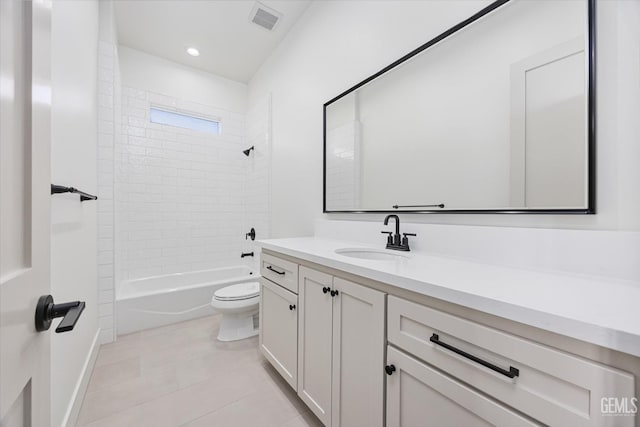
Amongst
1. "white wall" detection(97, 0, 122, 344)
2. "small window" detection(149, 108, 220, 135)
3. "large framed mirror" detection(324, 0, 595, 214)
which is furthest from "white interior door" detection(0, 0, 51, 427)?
"small window" detection(149, 108, 220, 135)

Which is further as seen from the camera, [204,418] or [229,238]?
[229,238]

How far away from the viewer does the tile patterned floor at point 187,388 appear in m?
1.37

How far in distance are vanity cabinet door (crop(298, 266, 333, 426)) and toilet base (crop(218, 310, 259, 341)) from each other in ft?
3.44

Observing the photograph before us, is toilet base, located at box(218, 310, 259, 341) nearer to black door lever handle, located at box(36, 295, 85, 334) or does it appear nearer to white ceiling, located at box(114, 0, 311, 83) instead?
black door lever handle, located at box(36, 295, 85, 334)

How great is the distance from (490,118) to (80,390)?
2.60m

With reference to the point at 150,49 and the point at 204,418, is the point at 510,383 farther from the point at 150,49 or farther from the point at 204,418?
the point at 150,49

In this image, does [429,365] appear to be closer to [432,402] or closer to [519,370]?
[432,402]

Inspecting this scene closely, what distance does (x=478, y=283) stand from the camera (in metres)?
0.75

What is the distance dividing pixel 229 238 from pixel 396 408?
3.07 metres

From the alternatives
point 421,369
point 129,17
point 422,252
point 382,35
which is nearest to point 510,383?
point 421,369

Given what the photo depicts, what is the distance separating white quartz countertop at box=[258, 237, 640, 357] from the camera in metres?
0.49

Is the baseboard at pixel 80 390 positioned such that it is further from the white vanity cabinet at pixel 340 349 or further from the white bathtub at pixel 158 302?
the white vanity cabinet at pixel 340 349

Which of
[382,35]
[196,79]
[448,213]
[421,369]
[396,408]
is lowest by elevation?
[396,408]

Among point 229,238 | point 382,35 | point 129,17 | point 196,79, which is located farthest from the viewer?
point 229,238
